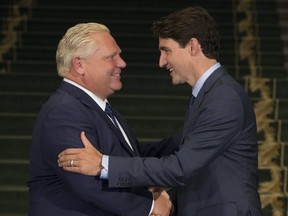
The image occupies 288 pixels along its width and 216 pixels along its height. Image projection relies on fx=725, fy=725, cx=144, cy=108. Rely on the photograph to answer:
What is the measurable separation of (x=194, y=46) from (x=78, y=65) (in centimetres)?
39

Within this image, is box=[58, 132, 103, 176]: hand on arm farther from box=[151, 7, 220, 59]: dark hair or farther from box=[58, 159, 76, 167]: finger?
box=[151, 7, 220, 59]: dark hair

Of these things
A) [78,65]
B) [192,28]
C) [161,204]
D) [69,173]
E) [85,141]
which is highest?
[192,28]

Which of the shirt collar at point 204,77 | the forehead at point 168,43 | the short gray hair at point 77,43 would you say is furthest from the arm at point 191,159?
the short gray hair at point 77,43

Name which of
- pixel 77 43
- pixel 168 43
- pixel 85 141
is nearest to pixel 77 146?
pixel 85 141

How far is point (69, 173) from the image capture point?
A: 227cm

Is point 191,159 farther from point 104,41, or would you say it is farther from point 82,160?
point 104,41

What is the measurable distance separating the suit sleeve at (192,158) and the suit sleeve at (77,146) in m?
0.08

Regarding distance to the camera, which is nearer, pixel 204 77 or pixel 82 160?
pixel 82 160

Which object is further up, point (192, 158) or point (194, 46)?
point (194, 46)

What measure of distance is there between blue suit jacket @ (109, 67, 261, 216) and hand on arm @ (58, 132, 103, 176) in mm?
47

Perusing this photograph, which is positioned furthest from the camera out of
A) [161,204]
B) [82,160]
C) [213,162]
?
[161,204]

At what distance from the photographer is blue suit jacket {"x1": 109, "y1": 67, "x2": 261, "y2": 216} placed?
2217 millimetres

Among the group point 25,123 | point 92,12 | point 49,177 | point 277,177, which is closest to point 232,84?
point 49,177

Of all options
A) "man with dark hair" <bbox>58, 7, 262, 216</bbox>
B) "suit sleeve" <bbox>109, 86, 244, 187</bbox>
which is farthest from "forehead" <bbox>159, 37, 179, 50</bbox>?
"suit sleeve" <bbox>109, 86, 244, 187</bbox>
